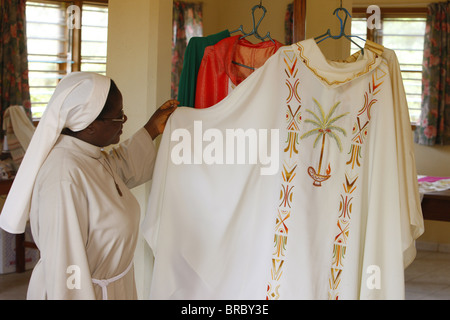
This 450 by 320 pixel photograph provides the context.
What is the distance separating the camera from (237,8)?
4.53m

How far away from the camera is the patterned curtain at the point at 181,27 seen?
230 inches

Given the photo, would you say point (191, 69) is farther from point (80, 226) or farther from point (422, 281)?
point (422, 281)

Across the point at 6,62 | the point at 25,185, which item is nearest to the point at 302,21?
the point at 25,185

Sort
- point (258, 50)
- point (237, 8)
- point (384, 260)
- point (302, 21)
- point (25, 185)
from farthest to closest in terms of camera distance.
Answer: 1. point (237, 8)
2. point (302, 21)
3. point (258, 50)
4. point (384, 260)
5. point (25, 185)

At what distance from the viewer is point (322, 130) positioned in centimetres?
234

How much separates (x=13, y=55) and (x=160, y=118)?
3.15m

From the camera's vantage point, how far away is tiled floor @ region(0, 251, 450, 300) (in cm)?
447

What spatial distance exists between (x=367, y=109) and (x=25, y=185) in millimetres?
1228

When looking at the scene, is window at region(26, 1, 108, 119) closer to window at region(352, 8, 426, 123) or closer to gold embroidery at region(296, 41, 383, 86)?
window at region(352, 8, 426, 123)

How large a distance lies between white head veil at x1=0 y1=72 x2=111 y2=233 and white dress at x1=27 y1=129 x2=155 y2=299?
3cm

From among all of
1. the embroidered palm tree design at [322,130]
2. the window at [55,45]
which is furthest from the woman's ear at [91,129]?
the window at [55,45]

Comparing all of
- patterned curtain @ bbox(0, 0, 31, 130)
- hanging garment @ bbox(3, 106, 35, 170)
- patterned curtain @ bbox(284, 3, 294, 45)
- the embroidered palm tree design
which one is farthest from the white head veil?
patterned curtain @ bbox(0, 0, 31, 130)

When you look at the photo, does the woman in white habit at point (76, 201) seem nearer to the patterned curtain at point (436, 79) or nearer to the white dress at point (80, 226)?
the white dress at point (80, 226)
